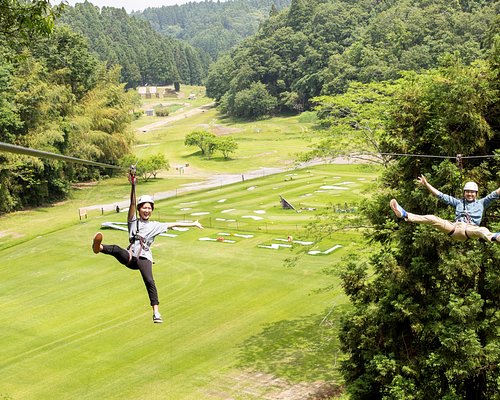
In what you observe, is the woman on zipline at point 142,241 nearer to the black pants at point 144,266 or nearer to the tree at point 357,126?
the black pants at point 144,266

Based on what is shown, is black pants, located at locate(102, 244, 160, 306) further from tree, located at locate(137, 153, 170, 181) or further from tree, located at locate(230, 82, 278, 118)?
tree, located at locate(230, 82, 278, 118)

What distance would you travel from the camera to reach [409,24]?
116 m

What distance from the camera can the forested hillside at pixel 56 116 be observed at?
5500 cm

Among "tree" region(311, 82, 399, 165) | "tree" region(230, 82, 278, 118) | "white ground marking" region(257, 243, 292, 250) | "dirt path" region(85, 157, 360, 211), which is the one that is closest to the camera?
"tree" region(311, 82, 399, 165)

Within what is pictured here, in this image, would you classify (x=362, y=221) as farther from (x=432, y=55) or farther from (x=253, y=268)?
(x=432, y=55)

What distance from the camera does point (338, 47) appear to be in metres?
141

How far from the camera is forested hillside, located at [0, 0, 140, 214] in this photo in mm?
55000

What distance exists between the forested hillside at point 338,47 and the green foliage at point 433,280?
81.6 m

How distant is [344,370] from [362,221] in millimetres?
7090

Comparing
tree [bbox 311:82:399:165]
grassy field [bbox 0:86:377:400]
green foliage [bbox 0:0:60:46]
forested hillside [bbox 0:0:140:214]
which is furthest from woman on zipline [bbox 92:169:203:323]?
forested hillside [bbox 0:0:140:214]

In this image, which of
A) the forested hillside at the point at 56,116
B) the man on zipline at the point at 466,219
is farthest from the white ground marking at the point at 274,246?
the man on zipline at the point at 466,219

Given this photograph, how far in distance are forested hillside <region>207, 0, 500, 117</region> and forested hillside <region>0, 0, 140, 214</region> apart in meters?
52.5

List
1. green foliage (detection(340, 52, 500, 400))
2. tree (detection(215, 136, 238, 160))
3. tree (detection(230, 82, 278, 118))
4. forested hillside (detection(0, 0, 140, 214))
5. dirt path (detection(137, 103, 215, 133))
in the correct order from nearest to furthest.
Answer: green foliage (detection(340, 52, 500, 400)) < forested hillside (detection(0, 0, 140, 214)) < tree (detection(215, 136, 238, 160)) < tree (detection(230, 82, 278, 118)) < dirt path (detection(137, 103, 215, 133))

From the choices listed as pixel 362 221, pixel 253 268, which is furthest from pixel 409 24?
pixel 362 221
